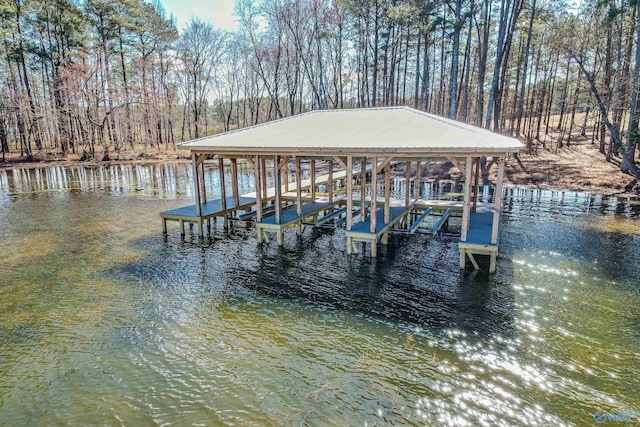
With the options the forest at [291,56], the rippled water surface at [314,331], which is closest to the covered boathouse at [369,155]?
the rippled water surface at [314,331]

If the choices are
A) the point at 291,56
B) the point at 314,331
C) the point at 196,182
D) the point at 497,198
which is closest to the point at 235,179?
the point at 196,182

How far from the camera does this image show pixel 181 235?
36.4ft

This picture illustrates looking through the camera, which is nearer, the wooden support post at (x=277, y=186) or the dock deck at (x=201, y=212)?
the wooden support post at (x=277, y=186)

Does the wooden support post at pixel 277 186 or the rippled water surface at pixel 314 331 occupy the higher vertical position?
the wooden support post at pixel 277 186

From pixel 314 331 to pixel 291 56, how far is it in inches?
1378

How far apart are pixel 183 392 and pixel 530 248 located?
8961mm

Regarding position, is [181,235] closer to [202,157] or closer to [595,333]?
[202,157]

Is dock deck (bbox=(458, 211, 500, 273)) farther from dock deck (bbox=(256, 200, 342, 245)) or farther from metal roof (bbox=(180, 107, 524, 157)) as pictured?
dock deck (bbox=(256, 200, 342, 245))

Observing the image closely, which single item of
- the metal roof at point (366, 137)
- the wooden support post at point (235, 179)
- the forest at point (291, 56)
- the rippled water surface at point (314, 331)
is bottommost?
the rippled water surface at point (314, 331)

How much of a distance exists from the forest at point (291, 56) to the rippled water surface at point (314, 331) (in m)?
16.4

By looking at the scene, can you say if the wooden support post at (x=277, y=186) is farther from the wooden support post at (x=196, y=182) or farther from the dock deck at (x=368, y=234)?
the wooden support post at (x=196, y=182)

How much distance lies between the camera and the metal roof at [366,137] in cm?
762

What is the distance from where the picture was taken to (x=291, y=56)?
36.0 m

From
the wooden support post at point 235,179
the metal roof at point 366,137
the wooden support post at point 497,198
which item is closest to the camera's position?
the wooden support post at point 497,198
